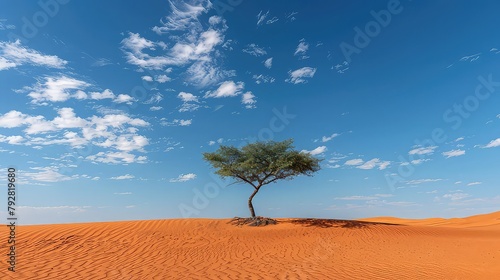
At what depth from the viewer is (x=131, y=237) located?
16.1 metres

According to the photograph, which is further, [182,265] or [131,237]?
[131,237]

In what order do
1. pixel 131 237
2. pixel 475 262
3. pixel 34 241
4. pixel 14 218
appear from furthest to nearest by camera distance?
1. pixel 131 237
2. pixel 34 241
3. pixel 475 262
4. pixel 14 218

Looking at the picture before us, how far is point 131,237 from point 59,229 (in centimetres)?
444

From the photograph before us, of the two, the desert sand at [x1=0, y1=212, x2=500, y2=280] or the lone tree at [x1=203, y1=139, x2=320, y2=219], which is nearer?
the desert sand at [x1=0, y1=212, x2=500, y2=280]

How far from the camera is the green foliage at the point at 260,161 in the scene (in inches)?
985

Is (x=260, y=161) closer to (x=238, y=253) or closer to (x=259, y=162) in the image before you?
(x=259, y=162)

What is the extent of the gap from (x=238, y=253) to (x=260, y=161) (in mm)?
11979

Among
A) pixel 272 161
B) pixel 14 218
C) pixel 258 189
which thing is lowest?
pixel 14 218

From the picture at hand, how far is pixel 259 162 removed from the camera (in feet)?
83.7

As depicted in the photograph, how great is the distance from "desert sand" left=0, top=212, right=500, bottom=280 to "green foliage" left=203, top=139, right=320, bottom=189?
527cm

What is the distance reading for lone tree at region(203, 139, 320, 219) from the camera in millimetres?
24938

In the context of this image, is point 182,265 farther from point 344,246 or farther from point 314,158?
point 314,158

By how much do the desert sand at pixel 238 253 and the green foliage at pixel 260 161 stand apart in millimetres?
5266

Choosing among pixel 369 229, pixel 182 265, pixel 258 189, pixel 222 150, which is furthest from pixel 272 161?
pixel 182 265
